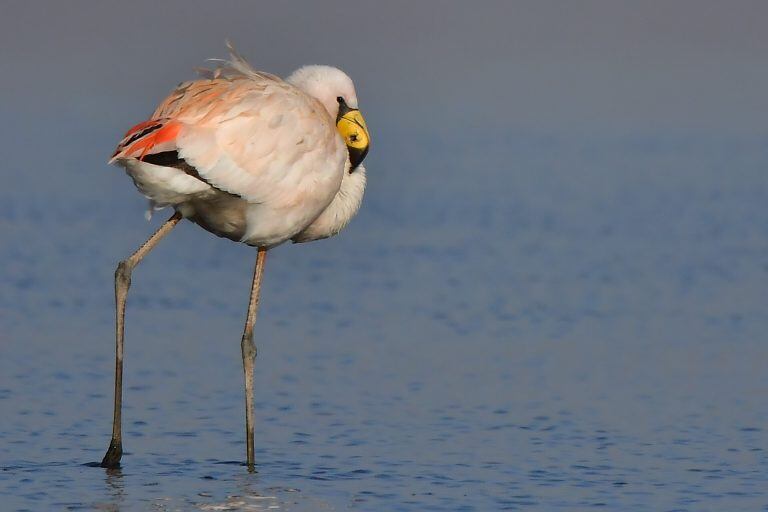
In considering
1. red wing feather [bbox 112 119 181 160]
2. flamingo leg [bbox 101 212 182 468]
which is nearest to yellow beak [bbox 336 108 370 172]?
flamingo leg [bbox 101 212 182 468]

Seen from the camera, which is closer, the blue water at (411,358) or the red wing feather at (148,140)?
the red wing feather at (148,140)

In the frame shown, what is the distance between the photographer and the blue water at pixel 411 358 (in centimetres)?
871

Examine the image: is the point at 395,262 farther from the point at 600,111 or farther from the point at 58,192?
the point at 600,111

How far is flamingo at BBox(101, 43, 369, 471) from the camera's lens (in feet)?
27.5

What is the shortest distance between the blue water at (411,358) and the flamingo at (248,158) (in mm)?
718

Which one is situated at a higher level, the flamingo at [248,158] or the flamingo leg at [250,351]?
the flamingo at [248,158]

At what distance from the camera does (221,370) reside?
Answer: 11.5 m

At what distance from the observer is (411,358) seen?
12023 millimetres

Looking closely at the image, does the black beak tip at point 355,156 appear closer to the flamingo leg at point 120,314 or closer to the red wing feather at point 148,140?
the flamingo leg at point 120,314

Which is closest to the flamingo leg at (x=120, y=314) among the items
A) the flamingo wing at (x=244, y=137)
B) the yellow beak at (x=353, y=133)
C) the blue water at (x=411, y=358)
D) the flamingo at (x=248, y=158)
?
the flamingo at (x=248, y=158)

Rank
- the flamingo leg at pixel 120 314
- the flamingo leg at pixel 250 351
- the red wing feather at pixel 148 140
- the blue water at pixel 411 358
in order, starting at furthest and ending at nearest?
the flamingo leg at pixel 250 351 < the flamingo leg at pixel 120 314 < the blue water at pixel 411 358 < the red wing feather at pixel 148 140

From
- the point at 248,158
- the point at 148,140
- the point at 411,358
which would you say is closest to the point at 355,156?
the point at 248,158

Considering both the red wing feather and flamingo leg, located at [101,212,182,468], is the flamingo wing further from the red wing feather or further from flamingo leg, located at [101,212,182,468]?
flamingo leg, located at [101,212,182,468]

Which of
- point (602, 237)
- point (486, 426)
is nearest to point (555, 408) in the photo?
point (486, 426)
